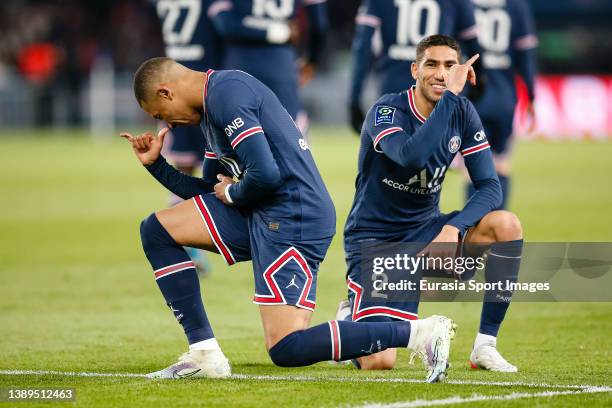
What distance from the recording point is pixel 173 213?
5.63 metres

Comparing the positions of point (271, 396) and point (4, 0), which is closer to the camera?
point (271, 396)

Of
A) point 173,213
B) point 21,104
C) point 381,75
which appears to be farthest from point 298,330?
point 21,104

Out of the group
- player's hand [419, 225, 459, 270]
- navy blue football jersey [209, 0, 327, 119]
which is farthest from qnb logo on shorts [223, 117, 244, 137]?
navy blue football jersey [209, 0, 327, 119]

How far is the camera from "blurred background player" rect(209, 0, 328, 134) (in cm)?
937

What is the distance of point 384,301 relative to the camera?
6.03m

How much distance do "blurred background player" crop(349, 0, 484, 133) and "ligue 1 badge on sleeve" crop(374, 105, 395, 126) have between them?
9.24 feet

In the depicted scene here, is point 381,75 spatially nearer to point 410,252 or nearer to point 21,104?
point 410,252

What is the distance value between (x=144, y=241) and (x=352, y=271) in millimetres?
1230

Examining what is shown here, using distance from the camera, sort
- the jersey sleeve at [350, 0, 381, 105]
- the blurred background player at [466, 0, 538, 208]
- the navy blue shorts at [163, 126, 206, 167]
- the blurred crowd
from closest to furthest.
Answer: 1. the jersey sleeve at [350, 0, 381, 105]
2. the blurred background player at [466, 0, 538, 208]
3. the navy blue shorts at [163, 126, 206, 167]
4. the blurred crowd

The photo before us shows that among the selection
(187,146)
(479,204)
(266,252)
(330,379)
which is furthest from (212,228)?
(187,146)

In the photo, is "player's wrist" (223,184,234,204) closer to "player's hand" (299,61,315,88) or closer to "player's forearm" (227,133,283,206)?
"player's forearm" (227,133,283,206)

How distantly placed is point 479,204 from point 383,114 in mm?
665

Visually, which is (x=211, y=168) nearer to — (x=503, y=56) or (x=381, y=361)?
(x=381, y=361)

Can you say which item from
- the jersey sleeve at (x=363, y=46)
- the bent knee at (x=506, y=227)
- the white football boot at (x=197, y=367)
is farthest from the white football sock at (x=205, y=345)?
the jersey sleeve at (x=363, y=46)
